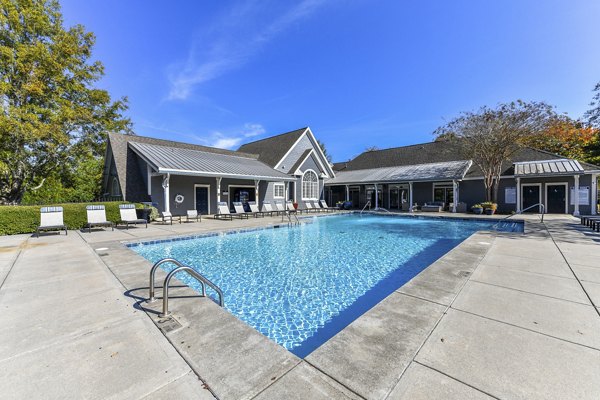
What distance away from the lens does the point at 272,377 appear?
2.14 m

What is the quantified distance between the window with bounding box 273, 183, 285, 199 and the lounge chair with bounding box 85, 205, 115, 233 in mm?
12624

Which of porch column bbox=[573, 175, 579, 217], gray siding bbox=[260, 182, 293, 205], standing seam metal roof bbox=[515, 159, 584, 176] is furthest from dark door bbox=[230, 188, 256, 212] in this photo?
porch column bbox=[573, 175, 579, 217]

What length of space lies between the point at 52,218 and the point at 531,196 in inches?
1158

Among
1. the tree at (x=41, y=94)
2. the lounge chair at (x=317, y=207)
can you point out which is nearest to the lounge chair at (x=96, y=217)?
the tree at (x=41, y=94)

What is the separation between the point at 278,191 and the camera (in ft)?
73.2

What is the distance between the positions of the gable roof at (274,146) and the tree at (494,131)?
42.9 ft

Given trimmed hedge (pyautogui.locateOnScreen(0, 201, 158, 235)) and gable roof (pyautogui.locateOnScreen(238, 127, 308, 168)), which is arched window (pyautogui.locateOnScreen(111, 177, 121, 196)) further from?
gable roof (pyautogui.locateOnScreen(238, 127, 308, 168))

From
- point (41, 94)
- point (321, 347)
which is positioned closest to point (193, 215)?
point (41, 94)

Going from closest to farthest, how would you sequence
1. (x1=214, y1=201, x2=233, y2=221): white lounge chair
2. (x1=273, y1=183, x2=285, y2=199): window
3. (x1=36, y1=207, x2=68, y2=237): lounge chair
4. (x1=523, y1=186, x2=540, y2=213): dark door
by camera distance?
(x1=36, y1=207, x2=68, y2=237): lounge chair → (x1=214, y1=201, x2=233, y2=221): white lounge chair → (x1=523, y1=186, x2=540, y2=213): dark door → (x1=273, y1=183, x2=285, y2=199): window

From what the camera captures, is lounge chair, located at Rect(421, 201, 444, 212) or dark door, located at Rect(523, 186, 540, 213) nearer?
dark door, located at Rect(523, 186, 540, 213)

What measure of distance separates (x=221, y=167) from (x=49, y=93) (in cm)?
1413

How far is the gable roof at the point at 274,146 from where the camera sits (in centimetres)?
2364

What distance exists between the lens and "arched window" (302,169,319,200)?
2405cm

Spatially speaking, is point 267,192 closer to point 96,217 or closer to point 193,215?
point 193,215
